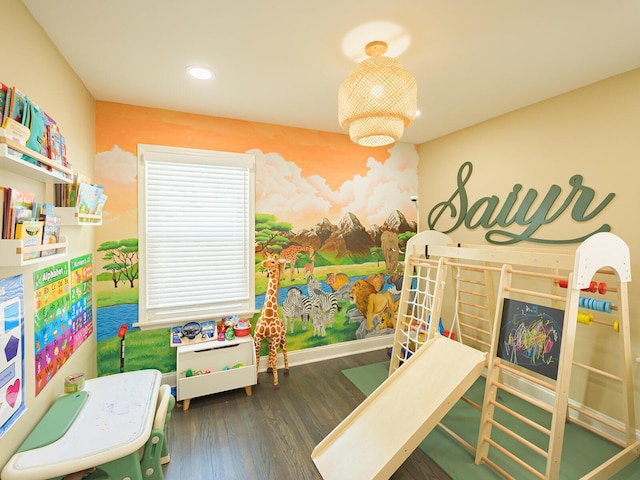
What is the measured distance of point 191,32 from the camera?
1.63 meters

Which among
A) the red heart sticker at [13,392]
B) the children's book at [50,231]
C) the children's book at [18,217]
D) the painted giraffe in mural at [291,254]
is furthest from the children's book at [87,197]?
the painted giraffe in mural at [291,254]

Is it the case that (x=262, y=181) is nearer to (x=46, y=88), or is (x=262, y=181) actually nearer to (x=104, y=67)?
(x=104, y=67)

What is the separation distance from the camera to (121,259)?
8.41ft

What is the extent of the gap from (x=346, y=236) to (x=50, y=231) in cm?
256

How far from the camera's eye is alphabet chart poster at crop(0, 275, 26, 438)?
1.21m

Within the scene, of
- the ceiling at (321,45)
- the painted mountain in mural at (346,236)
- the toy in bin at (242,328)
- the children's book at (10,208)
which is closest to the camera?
the children's book at (10,208)

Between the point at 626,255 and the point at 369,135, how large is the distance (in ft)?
5.65

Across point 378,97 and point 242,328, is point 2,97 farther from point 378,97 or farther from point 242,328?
point 242,328

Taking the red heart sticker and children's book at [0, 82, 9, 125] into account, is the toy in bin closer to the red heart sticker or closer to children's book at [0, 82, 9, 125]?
the red heart sticker

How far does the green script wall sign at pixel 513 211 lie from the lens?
228 centimetres

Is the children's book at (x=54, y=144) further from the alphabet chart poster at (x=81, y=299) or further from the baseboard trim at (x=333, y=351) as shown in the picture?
the baseboard trim at (x=333, y=351)

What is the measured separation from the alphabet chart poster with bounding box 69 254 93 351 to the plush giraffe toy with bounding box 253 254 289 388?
1.31 meters

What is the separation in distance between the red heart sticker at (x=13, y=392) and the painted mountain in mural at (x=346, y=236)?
7.22 feet

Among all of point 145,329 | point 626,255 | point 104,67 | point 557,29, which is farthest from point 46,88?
point 626,255
